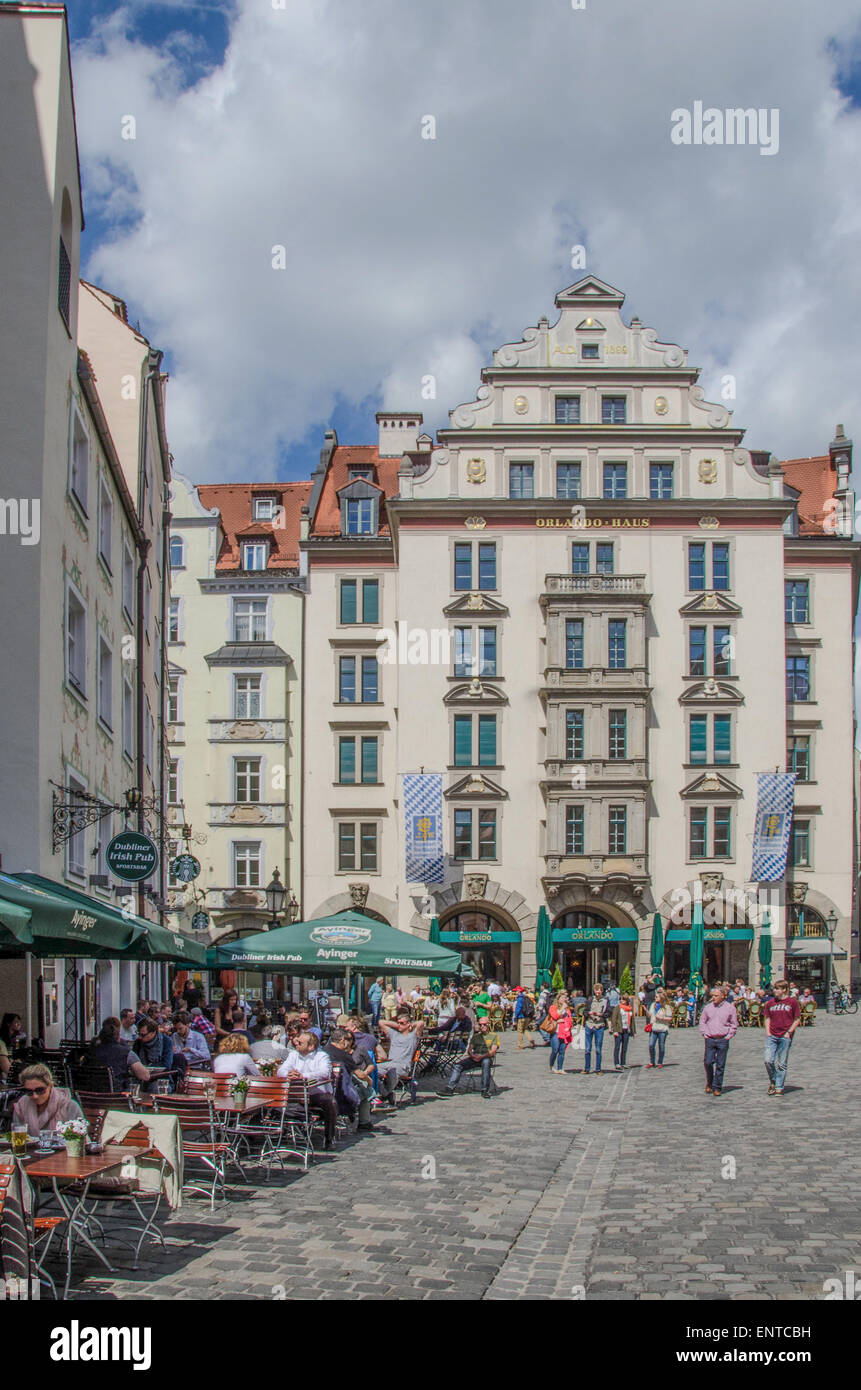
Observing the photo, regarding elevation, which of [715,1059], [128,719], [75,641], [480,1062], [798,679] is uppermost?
[798,679]

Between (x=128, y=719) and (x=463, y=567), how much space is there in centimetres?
2512

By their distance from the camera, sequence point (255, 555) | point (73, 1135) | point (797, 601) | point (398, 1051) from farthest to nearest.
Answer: point (255, 555) → point (797, 601) → point (398, 1051) → point (73, 1135)

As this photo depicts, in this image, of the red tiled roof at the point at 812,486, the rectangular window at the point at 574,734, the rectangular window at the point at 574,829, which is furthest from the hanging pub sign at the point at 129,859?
the red tiled roof at the point at 812,486

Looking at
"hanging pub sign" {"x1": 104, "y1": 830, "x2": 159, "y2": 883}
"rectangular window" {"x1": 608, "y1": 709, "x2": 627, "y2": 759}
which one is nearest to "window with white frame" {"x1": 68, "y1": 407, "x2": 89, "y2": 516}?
"hanging pub sign" {"x1": 104, "y1": 830, "x2": 159, "y2": 883}

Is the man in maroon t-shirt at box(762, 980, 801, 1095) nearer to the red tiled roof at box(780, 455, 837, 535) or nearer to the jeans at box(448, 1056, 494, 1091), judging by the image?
the jeans at box(448, 1056, 494, 1091)

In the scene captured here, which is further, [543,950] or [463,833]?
[463,833]

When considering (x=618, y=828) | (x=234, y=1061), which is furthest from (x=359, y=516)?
(x=234, y=1061)

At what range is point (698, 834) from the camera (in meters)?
50.9

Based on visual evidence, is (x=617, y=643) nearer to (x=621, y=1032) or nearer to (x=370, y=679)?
(x=370, y=679)

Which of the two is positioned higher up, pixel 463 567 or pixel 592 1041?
pixel 463 567

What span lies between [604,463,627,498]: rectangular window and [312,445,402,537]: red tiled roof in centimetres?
891

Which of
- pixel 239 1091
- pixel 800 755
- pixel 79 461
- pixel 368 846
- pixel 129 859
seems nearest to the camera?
pixel 239 1091

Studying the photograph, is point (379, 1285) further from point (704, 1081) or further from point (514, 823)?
point (514, 823)

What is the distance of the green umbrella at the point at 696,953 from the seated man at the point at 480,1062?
2459 cm
